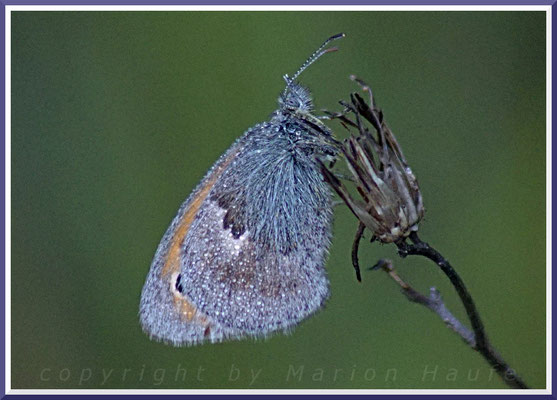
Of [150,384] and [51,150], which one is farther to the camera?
Result: [51,150]

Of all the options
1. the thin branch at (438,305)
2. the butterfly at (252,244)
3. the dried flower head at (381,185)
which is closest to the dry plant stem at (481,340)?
the thin branch at (438,305)

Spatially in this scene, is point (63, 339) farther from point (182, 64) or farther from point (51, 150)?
point (182, 64)

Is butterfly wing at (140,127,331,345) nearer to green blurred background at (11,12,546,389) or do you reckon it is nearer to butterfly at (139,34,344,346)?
butterfly at (139,34,344,346)

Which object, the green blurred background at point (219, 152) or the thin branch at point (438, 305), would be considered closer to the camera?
the thin branch at point (438, 305)

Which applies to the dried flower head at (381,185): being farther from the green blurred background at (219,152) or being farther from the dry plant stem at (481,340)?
the green blurred background at (219,152)

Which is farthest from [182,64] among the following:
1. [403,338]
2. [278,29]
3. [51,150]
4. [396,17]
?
[403,338]

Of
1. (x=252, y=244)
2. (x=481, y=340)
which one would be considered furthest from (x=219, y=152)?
(x=481, y=340)
